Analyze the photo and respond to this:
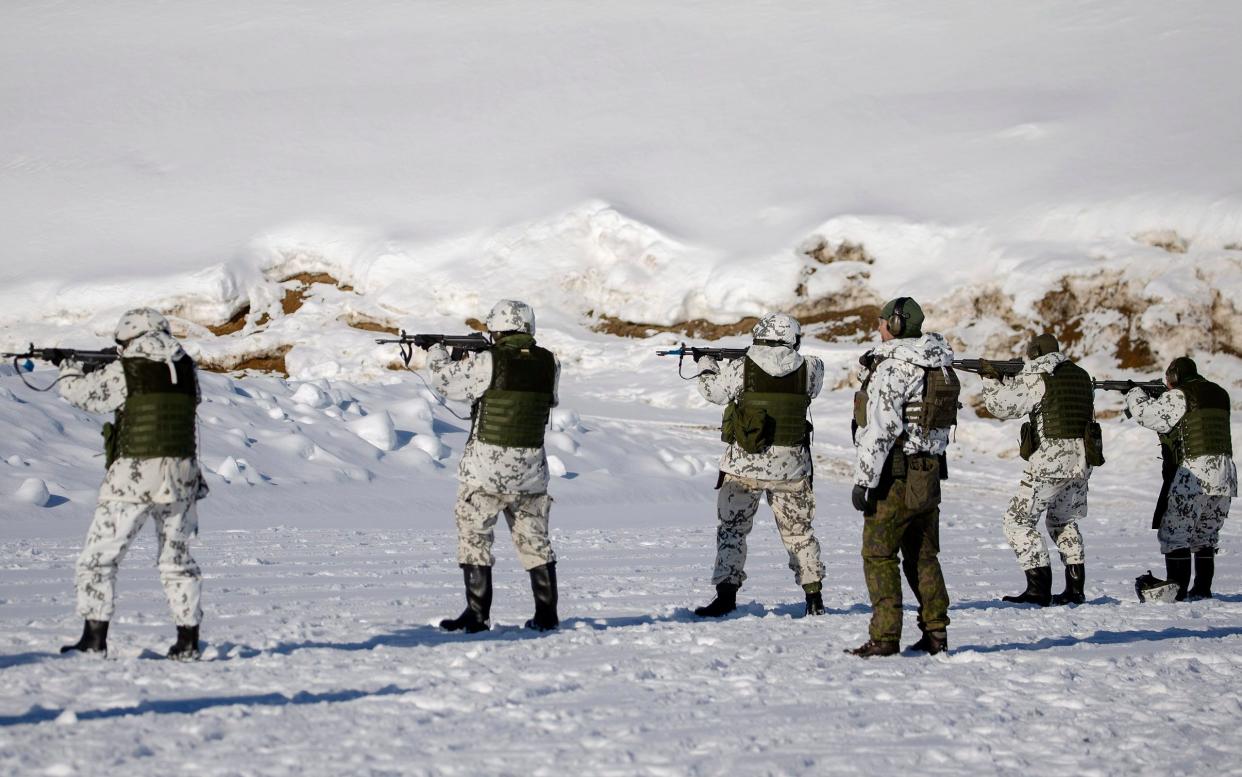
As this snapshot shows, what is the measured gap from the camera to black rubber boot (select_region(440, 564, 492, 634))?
7168 mm

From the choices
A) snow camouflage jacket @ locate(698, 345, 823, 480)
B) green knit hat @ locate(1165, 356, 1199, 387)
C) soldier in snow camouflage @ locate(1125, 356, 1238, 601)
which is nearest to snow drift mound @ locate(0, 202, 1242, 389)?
green knit hat @ locate(1165, 356, 1199, 387)

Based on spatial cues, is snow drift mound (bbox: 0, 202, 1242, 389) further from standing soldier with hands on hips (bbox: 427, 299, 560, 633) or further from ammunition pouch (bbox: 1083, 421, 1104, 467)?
standing soldier with hands on hips (bbox: 427, 299, 560, 633)

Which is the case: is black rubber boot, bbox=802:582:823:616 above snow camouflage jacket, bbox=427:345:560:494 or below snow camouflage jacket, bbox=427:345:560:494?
below

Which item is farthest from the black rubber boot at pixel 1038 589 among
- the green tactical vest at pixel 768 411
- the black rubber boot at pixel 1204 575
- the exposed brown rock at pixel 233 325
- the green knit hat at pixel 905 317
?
the exposed brown rock at pixel 233 325

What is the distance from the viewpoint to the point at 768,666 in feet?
20.5

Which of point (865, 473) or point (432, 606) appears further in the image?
point (432, 606)

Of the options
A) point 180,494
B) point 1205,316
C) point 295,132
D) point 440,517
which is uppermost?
point 295,132

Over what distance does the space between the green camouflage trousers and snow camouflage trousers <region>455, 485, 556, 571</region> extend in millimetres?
1797

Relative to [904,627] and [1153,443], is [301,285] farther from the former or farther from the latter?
[904,627]

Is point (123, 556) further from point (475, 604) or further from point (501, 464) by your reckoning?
point (501, 464)

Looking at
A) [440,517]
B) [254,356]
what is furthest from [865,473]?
[254,356]

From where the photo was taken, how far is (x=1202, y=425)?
9.67 metres

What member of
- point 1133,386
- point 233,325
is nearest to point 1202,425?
point 1133,386

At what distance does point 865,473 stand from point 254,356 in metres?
27.9
